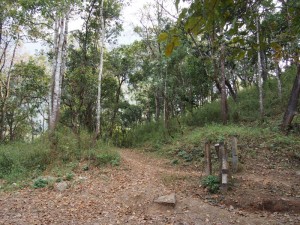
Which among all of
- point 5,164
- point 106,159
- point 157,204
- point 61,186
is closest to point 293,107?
point 157,204

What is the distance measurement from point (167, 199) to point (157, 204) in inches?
10.0

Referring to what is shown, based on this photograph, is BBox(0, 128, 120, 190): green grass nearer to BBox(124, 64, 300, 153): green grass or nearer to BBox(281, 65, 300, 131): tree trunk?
BBox(124, 64, 300, 153): green grass

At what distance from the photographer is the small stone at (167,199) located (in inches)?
221

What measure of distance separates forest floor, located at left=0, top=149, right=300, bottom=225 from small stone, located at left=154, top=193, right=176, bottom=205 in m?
0.10

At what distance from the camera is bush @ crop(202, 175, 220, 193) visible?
6.15m

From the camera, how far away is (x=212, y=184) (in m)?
6.26

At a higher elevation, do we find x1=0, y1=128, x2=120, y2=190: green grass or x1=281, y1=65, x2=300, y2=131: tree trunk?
x1=281, y1=65, x2=300, y2=131: tree trunk

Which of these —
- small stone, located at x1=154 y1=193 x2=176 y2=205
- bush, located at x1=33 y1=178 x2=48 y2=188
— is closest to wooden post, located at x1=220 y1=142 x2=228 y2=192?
small stone, located at x1=154 y1=193 x2=176 y2=205

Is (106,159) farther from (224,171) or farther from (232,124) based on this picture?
(232,124)

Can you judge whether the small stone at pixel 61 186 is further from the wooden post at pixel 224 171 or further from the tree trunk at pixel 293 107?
the tree trunk at pixel 293 107

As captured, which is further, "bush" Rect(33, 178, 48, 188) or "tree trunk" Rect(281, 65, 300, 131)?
"tree trunk" Rect(281, 65, 300, 131)

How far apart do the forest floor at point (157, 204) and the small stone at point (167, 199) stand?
3.8 inches

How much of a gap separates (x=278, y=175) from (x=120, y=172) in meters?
4.84

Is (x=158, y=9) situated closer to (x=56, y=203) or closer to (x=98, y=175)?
(x=98, y=175)
